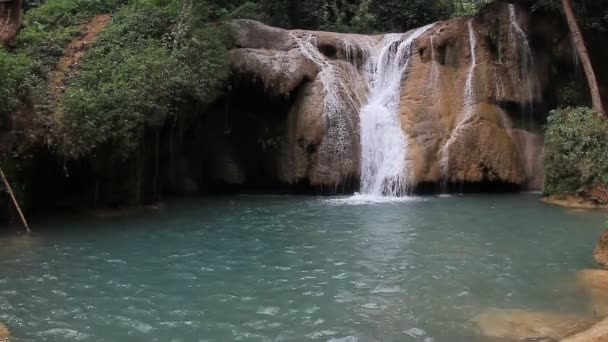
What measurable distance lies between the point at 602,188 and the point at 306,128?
28.2 ft

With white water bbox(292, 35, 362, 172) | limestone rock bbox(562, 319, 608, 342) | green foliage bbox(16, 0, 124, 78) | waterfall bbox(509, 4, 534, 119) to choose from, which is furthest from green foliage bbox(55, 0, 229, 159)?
limestone rock bbox(562, 319, 608, 342)

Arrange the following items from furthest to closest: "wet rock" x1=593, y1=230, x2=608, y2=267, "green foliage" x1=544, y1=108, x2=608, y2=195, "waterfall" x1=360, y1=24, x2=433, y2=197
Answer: "waterfall" x1=360, y1=24, x2=433, y2=197 → "green foliage" x1=544, y1=108, x2=608, y2=195 → "wet rock" x1=593, y1=230, x2=608, y2=267

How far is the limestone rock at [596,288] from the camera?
770cm

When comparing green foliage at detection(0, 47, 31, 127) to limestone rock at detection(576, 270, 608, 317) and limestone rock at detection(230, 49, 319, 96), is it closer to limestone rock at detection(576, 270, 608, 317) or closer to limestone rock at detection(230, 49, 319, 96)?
limestone rock at detection(230, 49, 319, 96)

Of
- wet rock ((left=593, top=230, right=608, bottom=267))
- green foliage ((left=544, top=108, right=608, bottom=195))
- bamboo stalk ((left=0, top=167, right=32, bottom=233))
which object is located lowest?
wet rock ((left=593, top=230, right=608, bottom=267))

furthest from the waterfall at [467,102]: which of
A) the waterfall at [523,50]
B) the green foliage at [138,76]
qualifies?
the green foliage at [138,76]

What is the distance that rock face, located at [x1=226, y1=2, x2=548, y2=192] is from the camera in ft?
62.2

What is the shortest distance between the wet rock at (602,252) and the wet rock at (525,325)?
2.87 metres

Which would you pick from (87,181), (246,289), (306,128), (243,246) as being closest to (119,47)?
(87,181)

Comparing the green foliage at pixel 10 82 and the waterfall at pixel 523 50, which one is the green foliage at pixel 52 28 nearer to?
the green foliage at pixel 10 82

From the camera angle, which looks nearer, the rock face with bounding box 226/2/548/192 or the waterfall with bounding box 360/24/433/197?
the rock face with bounding box 226/2/548/192

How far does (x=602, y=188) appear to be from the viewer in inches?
617

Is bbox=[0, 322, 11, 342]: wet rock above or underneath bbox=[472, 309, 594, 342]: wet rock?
underneath

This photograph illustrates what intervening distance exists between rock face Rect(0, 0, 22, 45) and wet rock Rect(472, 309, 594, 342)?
550 inches
